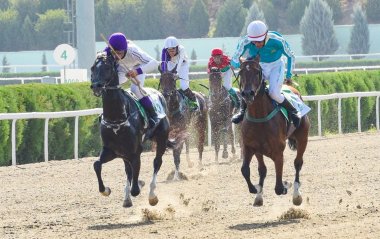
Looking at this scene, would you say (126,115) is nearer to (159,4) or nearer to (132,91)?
(132,91)

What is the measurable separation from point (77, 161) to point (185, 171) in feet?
6.19

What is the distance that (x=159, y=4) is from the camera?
6222 centimetres

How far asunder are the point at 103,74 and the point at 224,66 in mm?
5887

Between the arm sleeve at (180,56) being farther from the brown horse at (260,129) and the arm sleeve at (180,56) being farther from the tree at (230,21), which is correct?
the tree at (230,21)

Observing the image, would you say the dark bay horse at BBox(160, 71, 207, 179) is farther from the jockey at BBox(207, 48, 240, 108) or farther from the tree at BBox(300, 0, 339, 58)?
the tree at BBox(300, 0, 339, 58)

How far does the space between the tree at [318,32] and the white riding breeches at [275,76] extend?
41870 millimetres

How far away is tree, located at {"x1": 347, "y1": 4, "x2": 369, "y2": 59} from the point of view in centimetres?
4997

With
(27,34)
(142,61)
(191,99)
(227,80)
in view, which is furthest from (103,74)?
(27,34)

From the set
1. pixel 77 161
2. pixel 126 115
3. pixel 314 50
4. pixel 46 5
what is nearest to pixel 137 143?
pixel 126 115

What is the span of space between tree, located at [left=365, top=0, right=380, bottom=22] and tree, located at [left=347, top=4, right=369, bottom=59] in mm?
7965

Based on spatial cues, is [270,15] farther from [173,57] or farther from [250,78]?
[250,78]

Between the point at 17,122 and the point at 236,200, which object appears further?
the point at 17,122

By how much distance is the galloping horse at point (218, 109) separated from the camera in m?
14.9

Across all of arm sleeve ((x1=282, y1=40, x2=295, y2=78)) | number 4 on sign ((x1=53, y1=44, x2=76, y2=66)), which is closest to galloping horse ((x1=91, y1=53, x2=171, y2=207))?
arm sleeve ((x1=282, y1=40, x2=295, y2=78))
